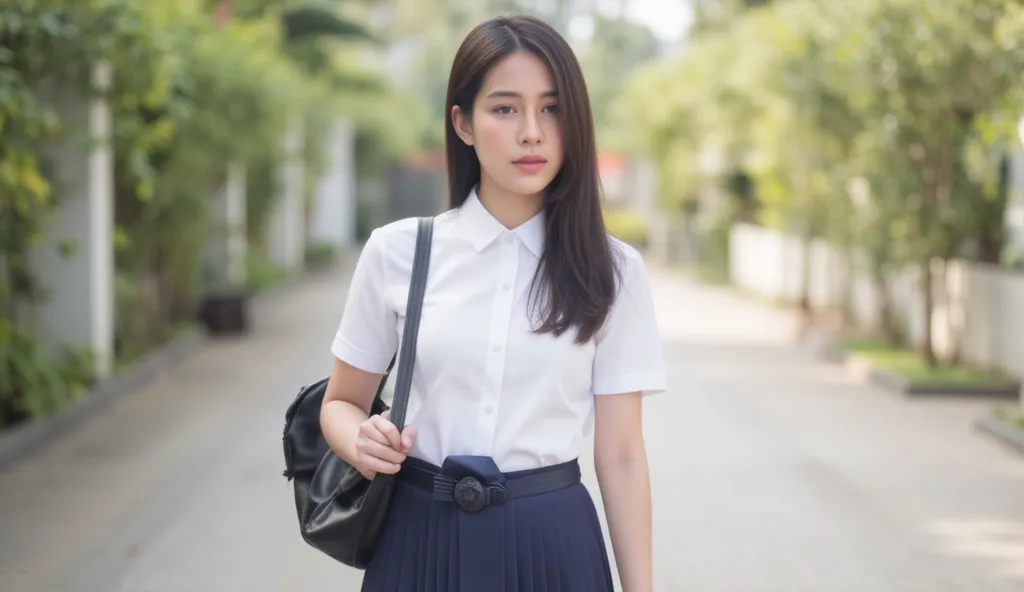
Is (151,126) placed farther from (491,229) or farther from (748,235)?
(748,235)

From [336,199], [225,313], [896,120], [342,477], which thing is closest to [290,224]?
[336,199]

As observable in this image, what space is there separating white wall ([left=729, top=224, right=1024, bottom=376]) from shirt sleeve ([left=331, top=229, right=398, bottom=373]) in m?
10.6

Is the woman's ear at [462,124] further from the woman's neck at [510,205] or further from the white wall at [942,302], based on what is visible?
the white wall at [942,302]

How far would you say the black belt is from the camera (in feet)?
8.39

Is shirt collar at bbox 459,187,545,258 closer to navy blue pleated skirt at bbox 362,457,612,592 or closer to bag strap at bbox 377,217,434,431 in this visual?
bag strap at bbox 377,217,434,431

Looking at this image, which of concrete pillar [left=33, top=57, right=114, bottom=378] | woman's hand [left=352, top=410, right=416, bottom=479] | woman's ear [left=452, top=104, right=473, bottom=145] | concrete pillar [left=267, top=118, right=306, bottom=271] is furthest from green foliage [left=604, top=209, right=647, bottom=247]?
woman's hand [left=352, top=410, right=416, bottom=479]

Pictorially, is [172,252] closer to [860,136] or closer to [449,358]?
[860,136]

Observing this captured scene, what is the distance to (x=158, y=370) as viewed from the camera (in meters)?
14.0

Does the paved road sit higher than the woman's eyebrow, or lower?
lower

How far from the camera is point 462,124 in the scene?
2713 mm

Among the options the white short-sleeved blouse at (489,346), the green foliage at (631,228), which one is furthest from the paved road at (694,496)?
the green foliage at (631,228)

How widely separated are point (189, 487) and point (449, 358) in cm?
634

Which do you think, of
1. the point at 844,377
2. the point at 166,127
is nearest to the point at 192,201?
the point at 166,127

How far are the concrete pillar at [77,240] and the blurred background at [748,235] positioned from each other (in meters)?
0.02
